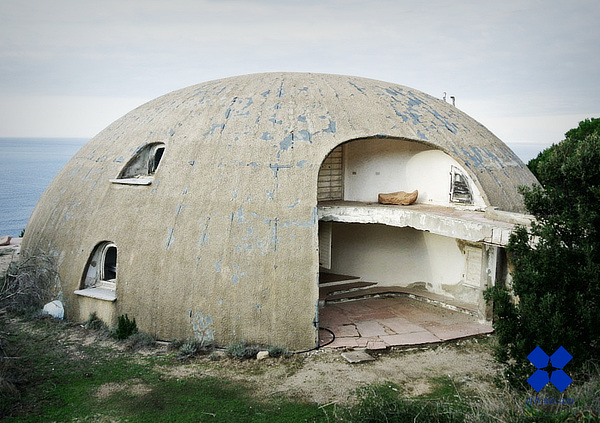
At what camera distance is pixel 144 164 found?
12945 mm

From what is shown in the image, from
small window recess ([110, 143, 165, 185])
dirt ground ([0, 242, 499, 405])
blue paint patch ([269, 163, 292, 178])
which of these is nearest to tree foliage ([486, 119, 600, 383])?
dirt ground ([0, 242, 499, 405])

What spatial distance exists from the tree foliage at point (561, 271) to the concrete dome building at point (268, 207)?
7.91 feet

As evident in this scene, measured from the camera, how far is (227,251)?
10547 mm

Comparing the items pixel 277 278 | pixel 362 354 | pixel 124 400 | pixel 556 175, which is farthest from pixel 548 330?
pixel 124 400

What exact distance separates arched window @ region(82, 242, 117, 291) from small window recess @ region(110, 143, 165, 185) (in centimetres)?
172

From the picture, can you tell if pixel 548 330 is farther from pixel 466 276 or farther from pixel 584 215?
pixel 466 276

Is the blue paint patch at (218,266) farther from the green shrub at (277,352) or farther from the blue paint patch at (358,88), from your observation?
the blue paint patch at (358,88)

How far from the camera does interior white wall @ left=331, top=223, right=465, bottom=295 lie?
45.3 feet

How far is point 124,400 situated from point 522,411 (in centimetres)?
648

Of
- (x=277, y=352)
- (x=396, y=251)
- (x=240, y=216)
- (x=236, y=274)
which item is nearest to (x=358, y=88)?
(x=396, y=251)

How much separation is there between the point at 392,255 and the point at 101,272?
8.02 metres

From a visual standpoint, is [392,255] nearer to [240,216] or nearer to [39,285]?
[240,216]

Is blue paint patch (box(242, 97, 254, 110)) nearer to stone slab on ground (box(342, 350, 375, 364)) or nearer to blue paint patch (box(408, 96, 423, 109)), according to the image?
blue paint patch (box(408, 96, 423, 109))

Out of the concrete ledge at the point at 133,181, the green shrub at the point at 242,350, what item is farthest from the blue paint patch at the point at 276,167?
the green shrub at the point at 242,350
